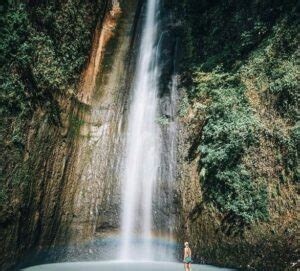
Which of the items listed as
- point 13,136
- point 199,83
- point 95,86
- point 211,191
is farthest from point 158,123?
point 13,136

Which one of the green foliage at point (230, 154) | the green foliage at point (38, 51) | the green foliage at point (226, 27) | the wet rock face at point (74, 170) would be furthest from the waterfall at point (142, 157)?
the green foliage at point (38, 51)

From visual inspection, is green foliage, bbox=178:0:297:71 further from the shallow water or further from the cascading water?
the shallow water

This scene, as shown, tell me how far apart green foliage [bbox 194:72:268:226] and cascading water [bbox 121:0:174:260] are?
2001 mm

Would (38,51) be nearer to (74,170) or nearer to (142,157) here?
(74,170)

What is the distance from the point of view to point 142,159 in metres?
13.1

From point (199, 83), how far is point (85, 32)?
518cm

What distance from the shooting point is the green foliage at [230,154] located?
9.45m

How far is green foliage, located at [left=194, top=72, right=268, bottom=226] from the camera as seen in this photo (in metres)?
9.45

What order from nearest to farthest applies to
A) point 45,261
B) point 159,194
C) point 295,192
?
point 295,192 → point 45,261 → point 159,194

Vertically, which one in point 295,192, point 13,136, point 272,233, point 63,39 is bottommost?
point 272,233

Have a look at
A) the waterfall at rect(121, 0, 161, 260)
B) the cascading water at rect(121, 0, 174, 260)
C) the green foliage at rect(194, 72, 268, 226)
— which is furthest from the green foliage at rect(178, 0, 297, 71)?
the waterfall at rect(121, 0, 161, 260)

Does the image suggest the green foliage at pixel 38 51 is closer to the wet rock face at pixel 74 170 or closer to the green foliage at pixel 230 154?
the wet rock face at pixel 74 170

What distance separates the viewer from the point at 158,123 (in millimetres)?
13523

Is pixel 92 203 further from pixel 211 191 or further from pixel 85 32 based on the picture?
pixel 85 32
